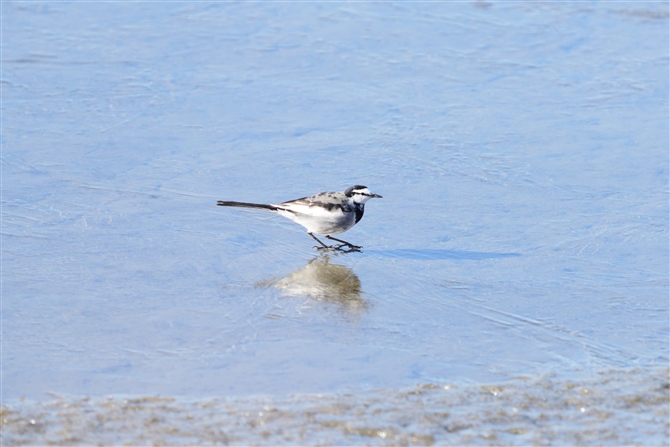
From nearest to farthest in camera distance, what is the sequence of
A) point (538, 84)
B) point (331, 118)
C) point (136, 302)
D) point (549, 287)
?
point (136, 302), point (549, 287), point (331, 118), point (538, 84)

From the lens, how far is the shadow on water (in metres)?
8.05

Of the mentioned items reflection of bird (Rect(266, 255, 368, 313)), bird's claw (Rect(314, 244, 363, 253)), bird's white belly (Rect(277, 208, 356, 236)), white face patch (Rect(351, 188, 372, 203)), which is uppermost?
white face patch (Rect(351, 188, 372, 203))

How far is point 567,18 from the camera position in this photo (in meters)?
14.6

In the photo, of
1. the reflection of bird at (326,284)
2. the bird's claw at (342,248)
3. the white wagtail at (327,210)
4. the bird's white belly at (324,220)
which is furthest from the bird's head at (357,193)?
the reflection of bird at (326,284)

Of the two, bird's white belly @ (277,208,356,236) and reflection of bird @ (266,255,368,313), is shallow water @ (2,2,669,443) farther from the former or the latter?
bird's white belly @ (277,208,356,236)

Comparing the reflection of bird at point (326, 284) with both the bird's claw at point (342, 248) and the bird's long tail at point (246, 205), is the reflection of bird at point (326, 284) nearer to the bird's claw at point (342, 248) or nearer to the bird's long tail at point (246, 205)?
the bird's claw at point (342, 248)

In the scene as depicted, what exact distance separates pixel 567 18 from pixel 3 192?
929cm

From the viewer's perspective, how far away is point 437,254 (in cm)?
815

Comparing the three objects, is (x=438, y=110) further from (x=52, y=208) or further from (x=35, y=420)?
(x=35, y=420)

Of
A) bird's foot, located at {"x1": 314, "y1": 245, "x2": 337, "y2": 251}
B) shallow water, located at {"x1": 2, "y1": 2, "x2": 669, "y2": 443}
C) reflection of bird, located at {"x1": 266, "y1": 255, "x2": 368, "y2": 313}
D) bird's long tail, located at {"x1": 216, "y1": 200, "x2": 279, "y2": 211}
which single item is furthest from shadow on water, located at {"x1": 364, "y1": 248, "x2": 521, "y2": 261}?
bird's long tail, located at {"x1": 216, "y1": 200, "x2": 279, "y2": 211}

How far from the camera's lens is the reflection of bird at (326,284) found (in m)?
7.14

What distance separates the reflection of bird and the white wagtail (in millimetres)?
377

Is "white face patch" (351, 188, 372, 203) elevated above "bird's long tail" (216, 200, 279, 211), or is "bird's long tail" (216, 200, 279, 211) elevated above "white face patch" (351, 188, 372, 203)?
"white face patch" (351, 188, 372, 203)

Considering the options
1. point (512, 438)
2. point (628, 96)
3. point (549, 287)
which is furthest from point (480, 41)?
point (512, 438)
